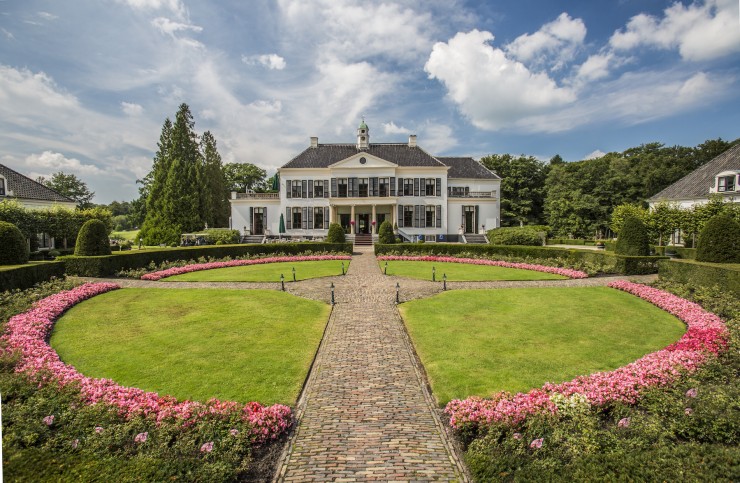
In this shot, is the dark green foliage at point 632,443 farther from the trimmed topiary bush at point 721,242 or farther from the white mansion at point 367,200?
the white mansion at point 367,200

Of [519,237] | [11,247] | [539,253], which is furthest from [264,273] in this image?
[519,237]

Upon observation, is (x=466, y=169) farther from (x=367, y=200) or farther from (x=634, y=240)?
(x=634, y=240)

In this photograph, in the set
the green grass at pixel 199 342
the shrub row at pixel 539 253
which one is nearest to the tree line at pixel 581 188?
the shrub row at pixel 539 253

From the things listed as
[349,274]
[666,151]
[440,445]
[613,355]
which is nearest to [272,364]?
[440,445]

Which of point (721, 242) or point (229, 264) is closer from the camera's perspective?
point (721, 242)

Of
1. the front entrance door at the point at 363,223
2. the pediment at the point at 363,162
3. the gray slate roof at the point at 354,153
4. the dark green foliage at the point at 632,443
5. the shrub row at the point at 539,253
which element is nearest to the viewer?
the dark green foliage at the point at 632,443

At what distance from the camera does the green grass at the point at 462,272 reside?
2091 centimetres

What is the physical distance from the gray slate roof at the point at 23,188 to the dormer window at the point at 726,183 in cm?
6706

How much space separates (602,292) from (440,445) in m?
14.1

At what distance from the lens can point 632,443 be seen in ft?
18.3

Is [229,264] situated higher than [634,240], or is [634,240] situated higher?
[634,240]

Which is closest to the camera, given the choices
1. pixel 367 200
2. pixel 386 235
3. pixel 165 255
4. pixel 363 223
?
pixel 165 255

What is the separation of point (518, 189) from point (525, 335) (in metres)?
51.2

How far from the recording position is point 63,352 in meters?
9.82
